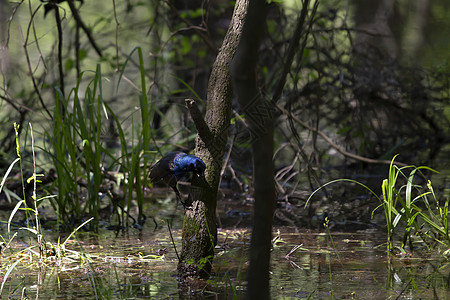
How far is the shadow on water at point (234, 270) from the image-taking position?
2148mm

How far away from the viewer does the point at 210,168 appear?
231 cm

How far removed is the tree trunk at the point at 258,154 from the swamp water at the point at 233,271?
846 millimetres

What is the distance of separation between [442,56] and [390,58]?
1410 mm

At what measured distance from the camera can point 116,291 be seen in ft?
7.23

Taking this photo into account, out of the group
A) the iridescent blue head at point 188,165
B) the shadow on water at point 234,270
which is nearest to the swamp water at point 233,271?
the shadow on water at point 234,270

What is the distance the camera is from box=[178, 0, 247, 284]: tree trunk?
2.28 metres

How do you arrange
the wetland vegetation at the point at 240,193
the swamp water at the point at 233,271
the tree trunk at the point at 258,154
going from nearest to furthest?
the tree trunk at the point at 258,154 < the swamp water at the point at 233,271 < the wetland vegetation at the point at 240,193

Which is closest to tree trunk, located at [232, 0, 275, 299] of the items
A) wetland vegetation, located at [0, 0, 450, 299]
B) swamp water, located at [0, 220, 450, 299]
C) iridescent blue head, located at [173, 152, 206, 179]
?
wetland vegetation, located at [0, 0, 450, 299]

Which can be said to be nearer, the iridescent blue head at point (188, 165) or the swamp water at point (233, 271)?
the swamp water at point (233, 271)

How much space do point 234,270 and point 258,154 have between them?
146 cm

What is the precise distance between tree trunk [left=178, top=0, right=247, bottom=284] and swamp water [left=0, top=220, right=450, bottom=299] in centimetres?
11

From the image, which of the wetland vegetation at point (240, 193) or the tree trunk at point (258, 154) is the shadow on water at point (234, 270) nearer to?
the wetland vegetation at point (240, 193)

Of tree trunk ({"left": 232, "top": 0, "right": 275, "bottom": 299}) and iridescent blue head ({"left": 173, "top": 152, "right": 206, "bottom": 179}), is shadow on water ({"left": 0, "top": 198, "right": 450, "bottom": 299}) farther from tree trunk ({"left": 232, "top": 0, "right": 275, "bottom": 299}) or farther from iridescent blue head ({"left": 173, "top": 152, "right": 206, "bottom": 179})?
tree trunk ({"left": 232, "top": 0, "right": 275, "bottom": 299})

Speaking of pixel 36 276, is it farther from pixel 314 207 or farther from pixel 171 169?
pixel 314 207
